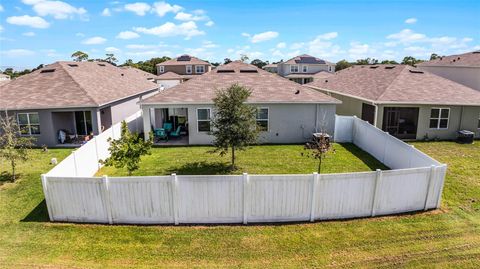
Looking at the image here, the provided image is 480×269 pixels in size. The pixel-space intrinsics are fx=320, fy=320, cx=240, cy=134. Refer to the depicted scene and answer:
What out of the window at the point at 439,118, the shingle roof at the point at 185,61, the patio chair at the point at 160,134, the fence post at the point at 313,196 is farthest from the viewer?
the shingle roof at the point at 185,61

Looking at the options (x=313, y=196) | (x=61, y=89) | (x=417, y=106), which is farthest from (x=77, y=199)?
(x=417, y=106)

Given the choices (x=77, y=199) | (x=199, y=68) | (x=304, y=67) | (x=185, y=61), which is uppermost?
(x=185, y=61)

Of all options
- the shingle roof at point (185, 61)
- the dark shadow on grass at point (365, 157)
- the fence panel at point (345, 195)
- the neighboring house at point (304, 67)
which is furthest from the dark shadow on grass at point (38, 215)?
the shingle roof at point (185, 61)

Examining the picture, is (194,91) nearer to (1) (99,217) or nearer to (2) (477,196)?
(1) (99,217)

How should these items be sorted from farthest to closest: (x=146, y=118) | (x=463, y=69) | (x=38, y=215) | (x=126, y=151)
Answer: (x=463, y=69), (x=146, y=118), (x=126, y=151), (x=38, y=215)

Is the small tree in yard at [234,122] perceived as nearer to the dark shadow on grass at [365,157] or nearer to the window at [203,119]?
the window at [203,119]

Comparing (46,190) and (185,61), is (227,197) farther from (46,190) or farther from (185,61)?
(185,61)

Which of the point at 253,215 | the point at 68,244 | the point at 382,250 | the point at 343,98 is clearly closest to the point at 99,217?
the point at 68,244
